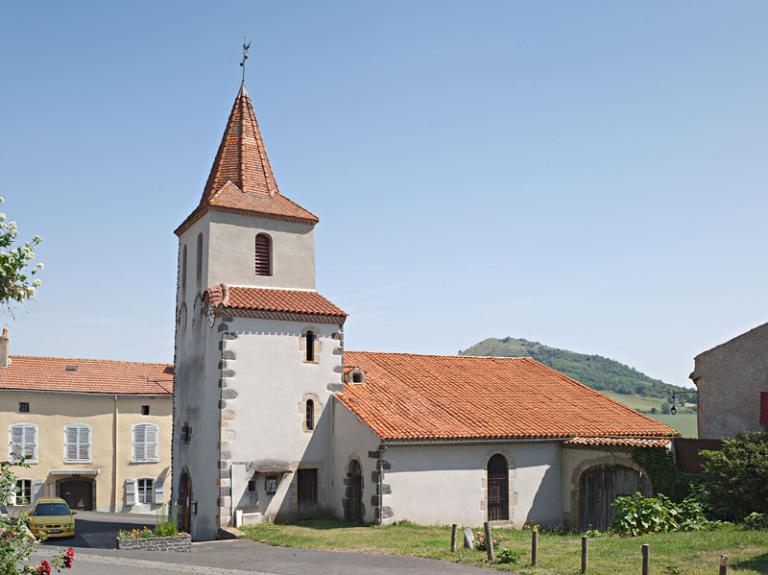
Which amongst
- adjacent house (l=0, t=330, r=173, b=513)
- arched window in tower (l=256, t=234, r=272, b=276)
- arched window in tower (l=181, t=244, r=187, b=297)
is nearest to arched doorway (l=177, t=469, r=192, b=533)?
arched window in tower (l=181, t=244, r=187, b=297)

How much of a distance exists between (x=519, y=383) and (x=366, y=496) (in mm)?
10061

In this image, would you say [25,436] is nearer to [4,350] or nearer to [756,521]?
[4,350]

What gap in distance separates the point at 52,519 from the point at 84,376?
53.7ft

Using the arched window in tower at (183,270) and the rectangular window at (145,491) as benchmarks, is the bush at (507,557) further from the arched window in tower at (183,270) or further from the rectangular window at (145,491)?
the rectangular window at (145,491)

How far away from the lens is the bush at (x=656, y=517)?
20.4 m

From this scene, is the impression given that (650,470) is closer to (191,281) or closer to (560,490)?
(560,490)

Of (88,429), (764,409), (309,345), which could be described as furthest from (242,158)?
(88,429)

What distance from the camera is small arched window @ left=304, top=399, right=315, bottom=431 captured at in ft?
83.0

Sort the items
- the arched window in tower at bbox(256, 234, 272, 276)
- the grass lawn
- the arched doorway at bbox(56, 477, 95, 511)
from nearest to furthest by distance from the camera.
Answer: the grass lawn, the arched window in tower at bbox(256, 234, 272, 276), the arched doorway at bbox(56, 477, 95, 511)

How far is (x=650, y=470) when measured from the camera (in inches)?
918

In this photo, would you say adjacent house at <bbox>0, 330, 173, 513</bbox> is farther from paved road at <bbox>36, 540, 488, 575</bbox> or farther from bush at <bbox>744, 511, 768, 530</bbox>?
bush at <bbox>744, 511, 768, 530</bbox>

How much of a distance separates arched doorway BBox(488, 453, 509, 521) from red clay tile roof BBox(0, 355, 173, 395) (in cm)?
2346

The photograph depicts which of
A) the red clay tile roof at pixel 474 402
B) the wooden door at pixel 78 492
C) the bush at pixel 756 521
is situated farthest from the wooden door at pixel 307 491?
the wooden door at pixel 78 492

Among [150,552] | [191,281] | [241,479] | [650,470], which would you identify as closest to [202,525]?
[241,479]
